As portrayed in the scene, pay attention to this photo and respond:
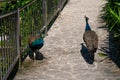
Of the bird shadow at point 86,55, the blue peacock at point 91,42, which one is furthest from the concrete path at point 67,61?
the blue peacock at point 91,42

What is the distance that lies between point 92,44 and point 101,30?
3.79 metres

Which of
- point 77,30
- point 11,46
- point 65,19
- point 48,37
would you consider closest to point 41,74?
point 11,46

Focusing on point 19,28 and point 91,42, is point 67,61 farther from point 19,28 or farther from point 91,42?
point 19,28

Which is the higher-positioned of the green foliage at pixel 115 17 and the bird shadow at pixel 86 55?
the green foliage at pixel 115 17

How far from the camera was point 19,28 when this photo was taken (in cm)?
730

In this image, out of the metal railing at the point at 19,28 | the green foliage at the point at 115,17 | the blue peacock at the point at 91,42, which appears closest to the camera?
the metal railing at the point at 19,28

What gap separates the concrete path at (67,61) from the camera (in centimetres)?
718

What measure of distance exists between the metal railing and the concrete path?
447 mm

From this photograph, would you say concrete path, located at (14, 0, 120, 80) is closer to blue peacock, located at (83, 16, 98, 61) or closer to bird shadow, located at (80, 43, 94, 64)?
bird shadow, located at (80, 43, 94, 64)

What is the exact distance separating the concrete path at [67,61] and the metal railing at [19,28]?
45cm

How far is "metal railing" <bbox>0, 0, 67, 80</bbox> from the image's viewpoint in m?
6.08

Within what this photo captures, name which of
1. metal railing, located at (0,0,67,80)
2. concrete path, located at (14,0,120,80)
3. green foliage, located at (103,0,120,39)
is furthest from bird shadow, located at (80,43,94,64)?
metal railing, located at (0,0,67,80)

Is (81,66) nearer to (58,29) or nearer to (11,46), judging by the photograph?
(11,46)

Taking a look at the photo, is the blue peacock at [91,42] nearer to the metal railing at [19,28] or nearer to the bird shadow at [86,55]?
the bird shadow at [86,55]
